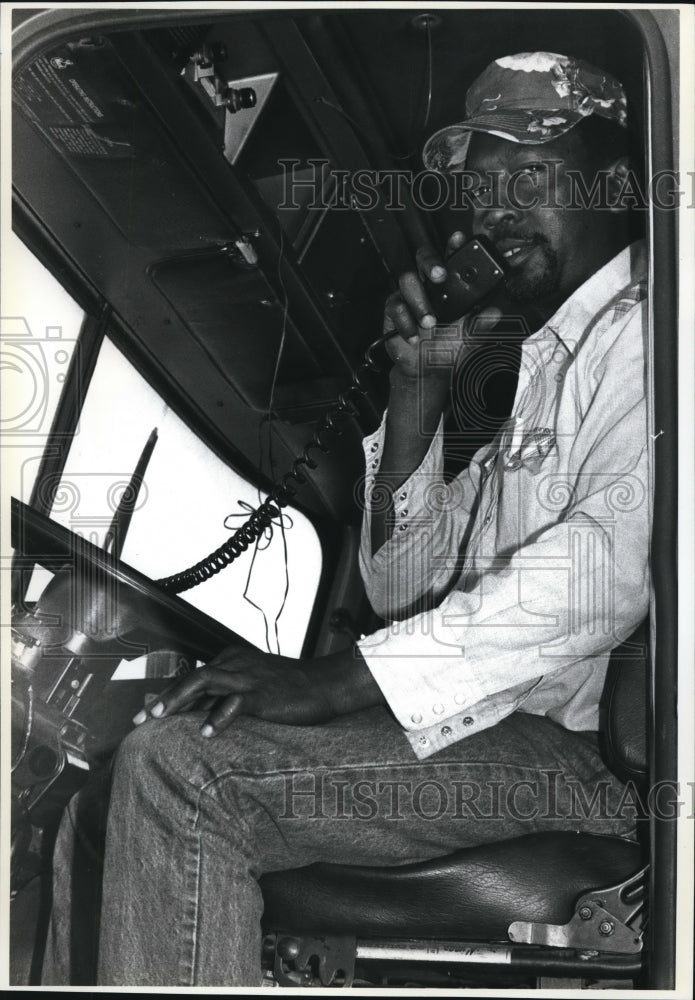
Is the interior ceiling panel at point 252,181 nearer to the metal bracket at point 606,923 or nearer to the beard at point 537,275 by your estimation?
the beard at point 537,275

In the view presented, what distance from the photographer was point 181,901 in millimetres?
1330

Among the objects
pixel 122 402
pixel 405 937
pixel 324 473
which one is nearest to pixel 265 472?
pixel 324 473

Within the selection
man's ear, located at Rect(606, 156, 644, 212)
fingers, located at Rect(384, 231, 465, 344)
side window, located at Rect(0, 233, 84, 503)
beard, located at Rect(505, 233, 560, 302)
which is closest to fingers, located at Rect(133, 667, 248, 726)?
side window, located at Rect(0, 233, 84, 503)

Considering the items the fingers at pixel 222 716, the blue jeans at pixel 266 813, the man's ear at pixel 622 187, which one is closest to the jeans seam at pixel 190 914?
the blue jeans at pixel 266 813

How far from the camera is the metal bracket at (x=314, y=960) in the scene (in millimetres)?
1465

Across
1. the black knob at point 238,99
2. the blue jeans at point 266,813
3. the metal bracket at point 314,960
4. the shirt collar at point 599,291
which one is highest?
the black knob at point 238,99

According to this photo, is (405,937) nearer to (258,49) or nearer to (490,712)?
(490,712)

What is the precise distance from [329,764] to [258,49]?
3.94ft

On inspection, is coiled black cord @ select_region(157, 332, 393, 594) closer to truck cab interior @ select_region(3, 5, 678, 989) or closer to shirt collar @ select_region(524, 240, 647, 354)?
truck cab interior @ select_region(3, 5, 678, 989)

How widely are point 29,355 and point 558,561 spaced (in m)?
0.91

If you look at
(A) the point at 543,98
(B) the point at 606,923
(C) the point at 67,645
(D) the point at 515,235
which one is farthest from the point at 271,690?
(A) the point at 543,98

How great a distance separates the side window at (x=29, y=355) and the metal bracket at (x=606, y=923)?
103cm

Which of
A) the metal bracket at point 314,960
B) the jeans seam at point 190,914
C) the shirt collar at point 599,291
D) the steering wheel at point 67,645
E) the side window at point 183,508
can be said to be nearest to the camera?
the jeans seam at point 190,914

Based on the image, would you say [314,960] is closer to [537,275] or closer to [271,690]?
[271,690]
